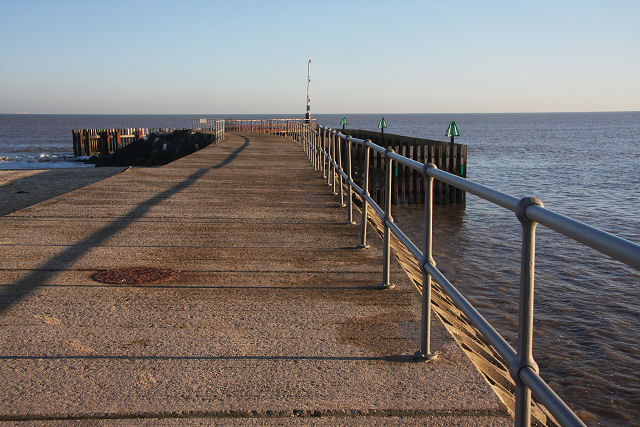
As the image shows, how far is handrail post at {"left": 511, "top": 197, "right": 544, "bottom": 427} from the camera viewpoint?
6.00ft

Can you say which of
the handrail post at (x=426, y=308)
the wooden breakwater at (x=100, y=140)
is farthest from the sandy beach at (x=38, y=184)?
the wooden breakwater at (x=100, y=140)

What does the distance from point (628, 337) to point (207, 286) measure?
587 cm

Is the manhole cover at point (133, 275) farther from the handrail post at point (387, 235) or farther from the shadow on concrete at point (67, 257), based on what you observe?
the handrail post at point (387, 235)

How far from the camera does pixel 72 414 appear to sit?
107 inches

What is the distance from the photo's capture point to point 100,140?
4475 cm

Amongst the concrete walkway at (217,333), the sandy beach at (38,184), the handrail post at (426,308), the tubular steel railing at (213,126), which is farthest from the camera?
the tubular steel railing at (213,126)

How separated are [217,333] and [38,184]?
16196 mm

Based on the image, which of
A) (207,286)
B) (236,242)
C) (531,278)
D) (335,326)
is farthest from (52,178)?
(531,278)

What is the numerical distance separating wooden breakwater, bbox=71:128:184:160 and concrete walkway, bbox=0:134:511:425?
39115mm

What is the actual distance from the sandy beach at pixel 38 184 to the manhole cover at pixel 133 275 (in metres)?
8.73

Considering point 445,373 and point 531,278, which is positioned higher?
point 531,278

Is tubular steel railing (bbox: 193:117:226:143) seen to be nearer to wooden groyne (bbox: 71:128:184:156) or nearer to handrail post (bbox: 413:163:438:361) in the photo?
wooden groyne (bbox: 71:128:184:156)

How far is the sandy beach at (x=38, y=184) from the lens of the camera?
1425 centimetres

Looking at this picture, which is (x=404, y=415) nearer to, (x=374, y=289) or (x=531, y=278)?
(x=531, y=278)
